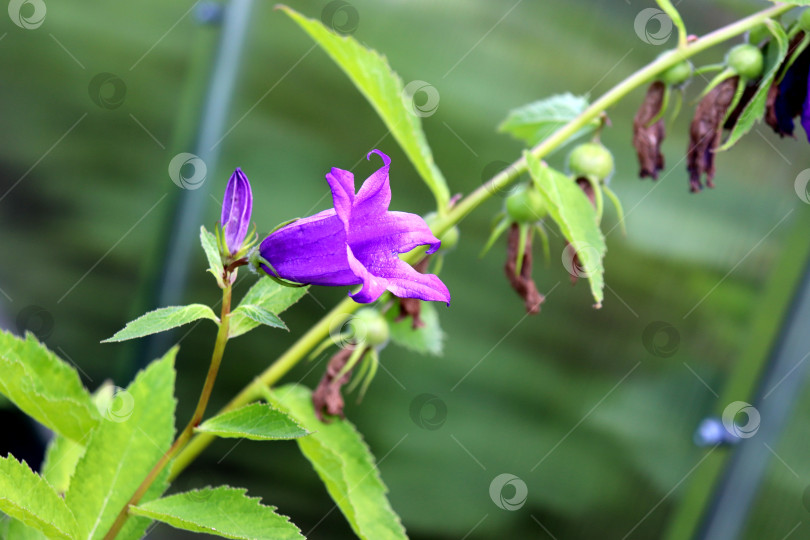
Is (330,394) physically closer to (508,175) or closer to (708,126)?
(508,175)

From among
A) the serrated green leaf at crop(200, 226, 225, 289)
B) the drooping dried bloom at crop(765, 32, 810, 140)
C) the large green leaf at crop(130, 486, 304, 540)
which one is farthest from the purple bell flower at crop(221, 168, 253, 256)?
the drooping dried bloom at crop(765, 32, 810, 140)

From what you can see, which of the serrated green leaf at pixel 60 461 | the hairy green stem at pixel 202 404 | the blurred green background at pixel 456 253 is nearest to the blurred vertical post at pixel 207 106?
the blurred green background at pixel 456 253

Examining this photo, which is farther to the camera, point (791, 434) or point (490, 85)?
point (490, 85)

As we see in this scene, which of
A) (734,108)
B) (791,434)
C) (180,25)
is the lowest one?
(791,434)

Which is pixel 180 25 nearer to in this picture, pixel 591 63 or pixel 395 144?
pixel 395 144

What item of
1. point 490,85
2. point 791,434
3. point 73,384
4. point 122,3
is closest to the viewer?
point 73,384

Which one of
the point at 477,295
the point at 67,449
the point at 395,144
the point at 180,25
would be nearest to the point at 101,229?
the point at 180,25

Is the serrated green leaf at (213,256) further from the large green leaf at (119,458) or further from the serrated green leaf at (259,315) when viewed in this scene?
the large green leaf at (119,458)

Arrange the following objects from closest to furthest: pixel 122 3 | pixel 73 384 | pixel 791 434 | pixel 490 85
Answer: pixel 73 384
pixel 791 434
pixel 490 85
pixel 122 3
